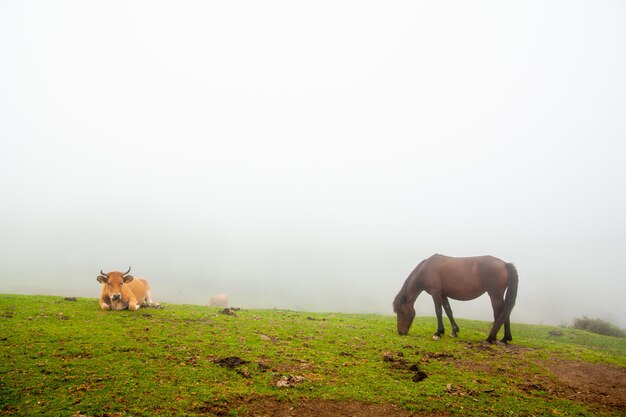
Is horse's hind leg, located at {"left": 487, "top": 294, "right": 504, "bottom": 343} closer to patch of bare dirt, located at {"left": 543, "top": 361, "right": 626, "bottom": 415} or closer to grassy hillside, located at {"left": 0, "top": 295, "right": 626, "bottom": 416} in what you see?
grassy hillside, located at {"left": 0, "top": 295, "right": 626, "bottom": 416}

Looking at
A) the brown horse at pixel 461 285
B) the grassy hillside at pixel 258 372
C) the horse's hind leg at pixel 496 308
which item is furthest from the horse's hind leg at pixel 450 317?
the horse's hind leg at pixel 496 308

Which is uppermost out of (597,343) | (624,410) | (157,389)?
(157,389)

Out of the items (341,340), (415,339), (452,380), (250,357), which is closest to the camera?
(452,380)

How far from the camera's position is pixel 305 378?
27.1ft

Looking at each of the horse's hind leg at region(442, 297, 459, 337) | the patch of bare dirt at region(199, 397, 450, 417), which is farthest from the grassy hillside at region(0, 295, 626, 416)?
the horse's hind leg at region(442, 297, 459, 337)

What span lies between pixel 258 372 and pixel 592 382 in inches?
396

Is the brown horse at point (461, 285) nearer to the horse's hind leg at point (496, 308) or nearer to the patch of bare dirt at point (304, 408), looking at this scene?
the horse's hind leg at point (496, 308)

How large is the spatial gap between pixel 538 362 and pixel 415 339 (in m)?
4.37

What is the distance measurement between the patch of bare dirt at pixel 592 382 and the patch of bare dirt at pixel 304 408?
465 centimetres

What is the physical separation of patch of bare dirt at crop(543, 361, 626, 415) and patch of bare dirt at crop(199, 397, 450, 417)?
Answer: 4.65 m

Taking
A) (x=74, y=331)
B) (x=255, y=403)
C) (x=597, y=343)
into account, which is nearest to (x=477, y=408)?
(x=255, y=403)

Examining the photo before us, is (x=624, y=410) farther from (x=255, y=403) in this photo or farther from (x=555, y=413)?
(x=255, y=403)

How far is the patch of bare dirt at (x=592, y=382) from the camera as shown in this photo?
834 cm

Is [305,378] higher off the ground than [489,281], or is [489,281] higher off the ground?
[489,281]
